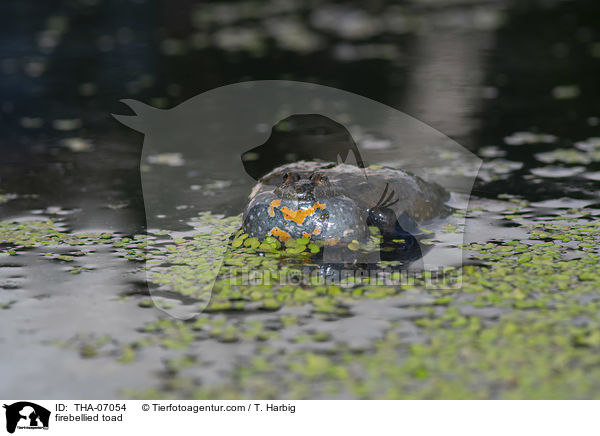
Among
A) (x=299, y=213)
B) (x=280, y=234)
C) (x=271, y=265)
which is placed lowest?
(x=271, y=265)

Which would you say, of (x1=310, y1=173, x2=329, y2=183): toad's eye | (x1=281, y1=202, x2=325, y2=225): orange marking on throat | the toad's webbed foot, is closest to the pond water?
the toad's webbed foot

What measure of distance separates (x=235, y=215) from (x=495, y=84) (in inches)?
205

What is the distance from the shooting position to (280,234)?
15.8ft

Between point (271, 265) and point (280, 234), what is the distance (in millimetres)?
338

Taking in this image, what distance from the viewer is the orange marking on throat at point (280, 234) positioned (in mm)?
4793

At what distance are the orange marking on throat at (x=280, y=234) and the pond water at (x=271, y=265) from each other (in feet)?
1.60

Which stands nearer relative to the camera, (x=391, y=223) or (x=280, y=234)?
(x=280, y=234)

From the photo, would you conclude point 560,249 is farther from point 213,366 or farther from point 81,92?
point 81,92

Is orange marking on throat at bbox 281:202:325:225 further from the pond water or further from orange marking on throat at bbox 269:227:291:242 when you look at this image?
the pond water

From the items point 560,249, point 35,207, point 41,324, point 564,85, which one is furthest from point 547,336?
point 564,85

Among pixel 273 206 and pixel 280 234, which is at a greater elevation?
pixel 273 206

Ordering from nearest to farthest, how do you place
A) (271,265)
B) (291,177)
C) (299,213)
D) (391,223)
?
(271,265), (299,213), (291,177), (391,223)

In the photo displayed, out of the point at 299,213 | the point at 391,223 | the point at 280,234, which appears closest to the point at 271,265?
the point at 280,234

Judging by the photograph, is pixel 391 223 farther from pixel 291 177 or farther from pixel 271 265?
pixel 271 265
